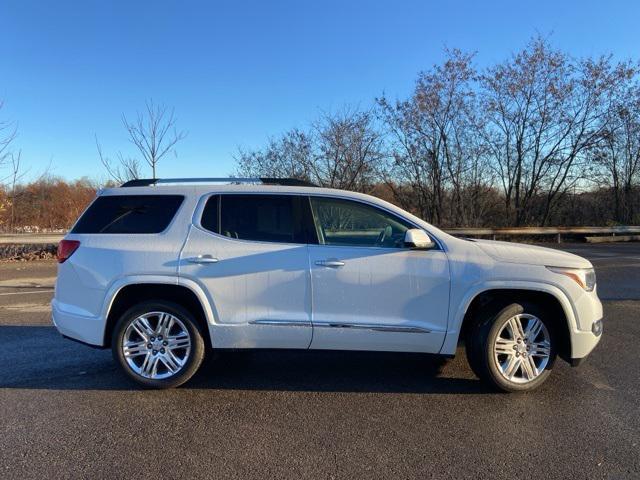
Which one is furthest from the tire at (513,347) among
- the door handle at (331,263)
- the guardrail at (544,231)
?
the guardrail at (544,231)

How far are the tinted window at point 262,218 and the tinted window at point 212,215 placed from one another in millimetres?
38

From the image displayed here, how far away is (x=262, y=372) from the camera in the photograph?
16.6 ft

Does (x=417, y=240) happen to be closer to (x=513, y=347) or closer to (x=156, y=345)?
(x=513, y=347)

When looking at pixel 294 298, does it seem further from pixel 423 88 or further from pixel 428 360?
pixel 423 88

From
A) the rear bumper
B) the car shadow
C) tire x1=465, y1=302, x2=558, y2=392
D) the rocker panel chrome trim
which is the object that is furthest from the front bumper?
the rear bumper

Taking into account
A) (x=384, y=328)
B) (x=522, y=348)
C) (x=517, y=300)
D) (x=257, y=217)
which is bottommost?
(x=522, y=348)

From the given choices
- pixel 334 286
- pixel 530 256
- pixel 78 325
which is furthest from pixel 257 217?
Answer: pixel 530 256

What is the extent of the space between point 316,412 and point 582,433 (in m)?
1.99

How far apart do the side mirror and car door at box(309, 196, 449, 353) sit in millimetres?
60


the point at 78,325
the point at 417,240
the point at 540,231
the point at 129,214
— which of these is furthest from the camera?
the point at 540,231

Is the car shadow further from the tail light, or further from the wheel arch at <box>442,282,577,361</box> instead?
the tail light

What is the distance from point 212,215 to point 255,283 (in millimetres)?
795

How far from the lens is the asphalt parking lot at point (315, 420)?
10.5 ft

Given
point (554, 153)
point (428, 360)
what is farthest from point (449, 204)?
point (428, 360)
